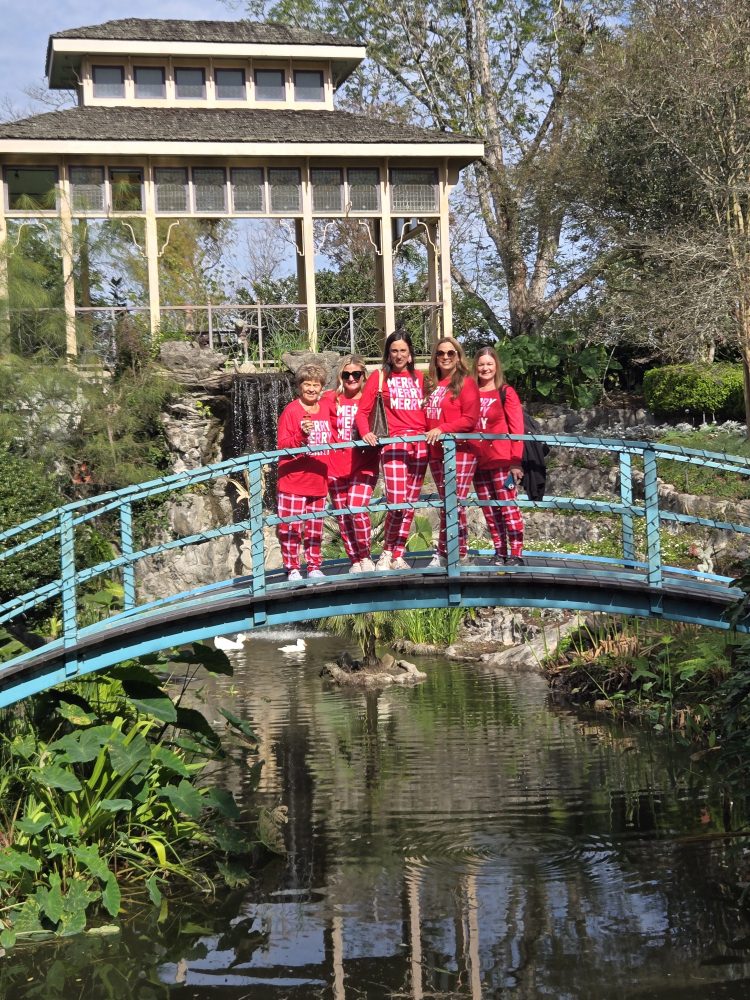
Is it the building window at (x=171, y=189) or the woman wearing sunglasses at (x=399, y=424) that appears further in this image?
the building window at (x=171, y=189)

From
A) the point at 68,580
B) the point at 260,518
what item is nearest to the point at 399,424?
the point at 260,518

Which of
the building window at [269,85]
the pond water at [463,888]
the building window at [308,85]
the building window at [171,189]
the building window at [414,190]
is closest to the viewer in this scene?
the pond water at [463,888]

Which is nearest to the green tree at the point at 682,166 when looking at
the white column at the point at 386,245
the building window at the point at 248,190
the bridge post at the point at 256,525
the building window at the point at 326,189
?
the white column at the point at 386,245

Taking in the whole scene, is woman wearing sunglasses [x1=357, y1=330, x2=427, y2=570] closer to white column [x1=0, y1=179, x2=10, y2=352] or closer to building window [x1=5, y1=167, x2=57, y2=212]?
white column [x1=0, y1=179, x2=10, y2=352]

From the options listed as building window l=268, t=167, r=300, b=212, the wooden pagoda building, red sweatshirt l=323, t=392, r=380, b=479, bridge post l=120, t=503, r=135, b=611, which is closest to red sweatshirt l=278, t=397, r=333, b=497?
red sweatshirt l=323, t=392, r=380, b=479

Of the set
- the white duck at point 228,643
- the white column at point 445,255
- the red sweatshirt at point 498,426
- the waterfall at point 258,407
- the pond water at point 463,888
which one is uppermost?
the white column at point 445,255

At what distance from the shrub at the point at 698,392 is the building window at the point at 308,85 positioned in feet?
25.9

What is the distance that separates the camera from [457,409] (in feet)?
26.3

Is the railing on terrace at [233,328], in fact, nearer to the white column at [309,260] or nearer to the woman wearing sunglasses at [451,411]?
the white column at [309,260]

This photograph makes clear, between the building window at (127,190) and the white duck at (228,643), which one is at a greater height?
the building window at (127,190)

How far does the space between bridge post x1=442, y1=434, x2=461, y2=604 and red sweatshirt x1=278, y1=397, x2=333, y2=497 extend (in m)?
0.88

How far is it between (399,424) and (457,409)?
377 millimetres

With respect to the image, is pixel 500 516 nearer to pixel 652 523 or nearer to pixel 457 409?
pixel 457 409

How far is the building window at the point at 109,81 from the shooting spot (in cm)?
2284
